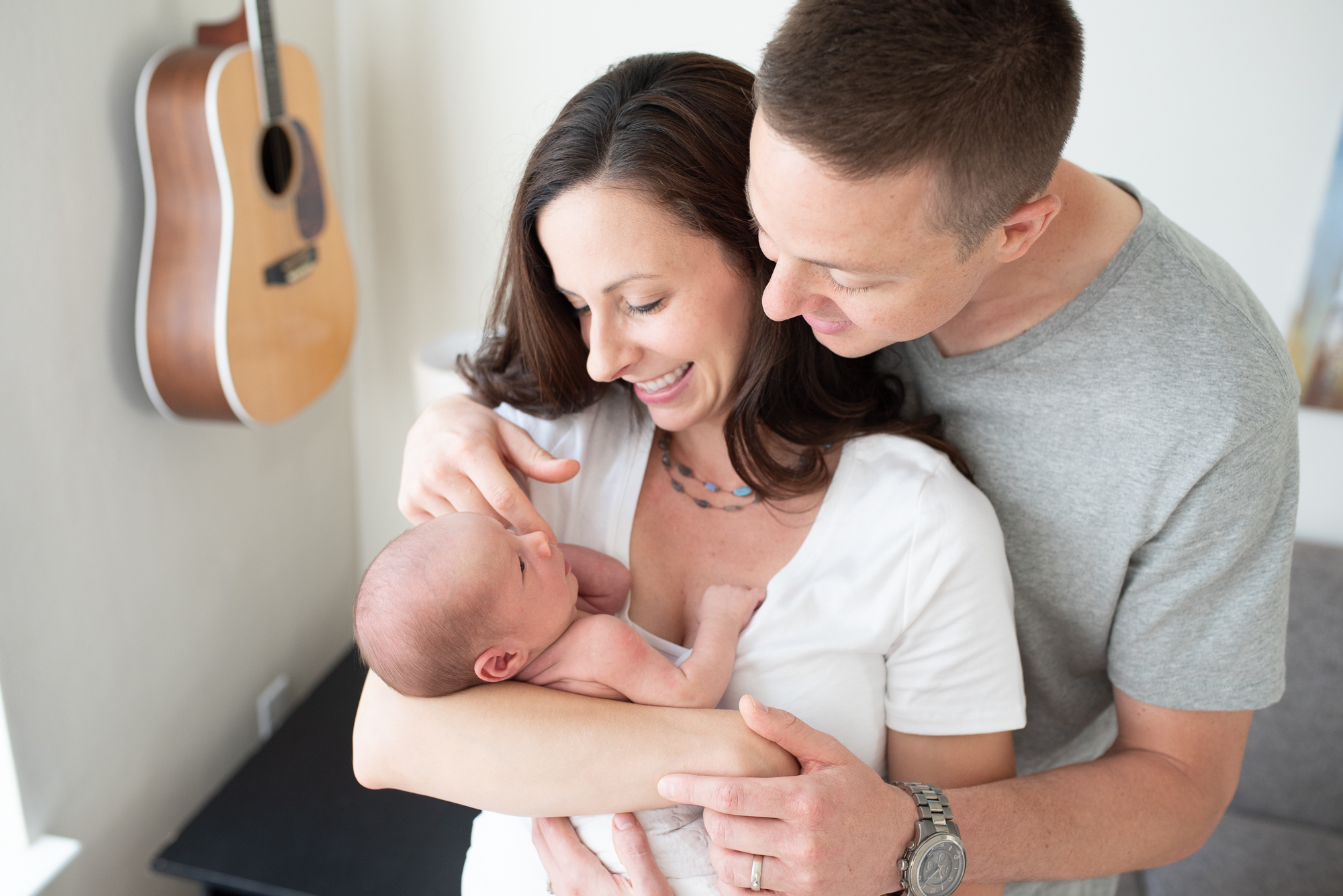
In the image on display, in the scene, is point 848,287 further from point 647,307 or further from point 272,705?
point 272,705

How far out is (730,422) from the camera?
1332mm

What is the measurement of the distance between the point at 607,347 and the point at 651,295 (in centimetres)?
9

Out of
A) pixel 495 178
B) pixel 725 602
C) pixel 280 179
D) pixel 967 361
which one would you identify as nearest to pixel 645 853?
pixel 725 602

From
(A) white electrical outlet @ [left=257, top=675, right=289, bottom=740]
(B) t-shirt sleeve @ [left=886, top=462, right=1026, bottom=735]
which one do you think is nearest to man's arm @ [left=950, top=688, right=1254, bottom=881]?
(B) t-shirt sleeve @ [left=886, top=462, right=1026, bottom=735]

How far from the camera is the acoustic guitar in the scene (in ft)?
5.58

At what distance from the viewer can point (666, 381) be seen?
1.28 metres

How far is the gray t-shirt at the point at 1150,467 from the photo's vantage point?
113cm

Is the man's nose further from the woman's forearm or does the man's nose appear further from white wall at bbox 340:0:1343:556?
white wall at bbox 340:0:1343:556

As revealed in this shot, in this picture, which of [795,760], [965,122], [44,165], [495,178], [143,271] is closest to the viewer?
[965,122]

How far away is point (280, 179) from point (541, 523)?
1224mm

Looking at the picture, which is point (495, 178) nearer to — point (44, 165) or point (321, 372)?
point (321, 372)

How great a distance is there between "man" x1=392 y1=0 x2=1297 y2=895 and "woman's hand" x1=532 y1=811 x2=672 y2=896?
0.11m

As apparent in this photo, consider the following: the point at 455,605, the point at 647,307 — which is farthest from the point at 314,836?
the point at 647,307

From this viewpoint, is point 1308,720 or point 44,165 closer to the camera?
point 44,165
